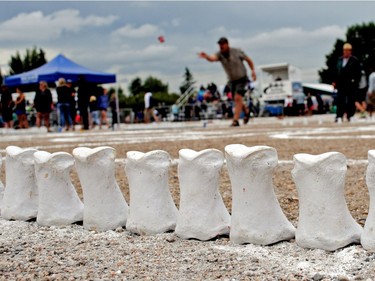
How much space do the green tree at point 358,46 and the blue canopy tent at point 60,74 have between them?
43781 millimetres


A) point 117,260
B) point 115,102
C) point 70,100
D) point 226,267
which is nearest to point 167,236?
point 117,260

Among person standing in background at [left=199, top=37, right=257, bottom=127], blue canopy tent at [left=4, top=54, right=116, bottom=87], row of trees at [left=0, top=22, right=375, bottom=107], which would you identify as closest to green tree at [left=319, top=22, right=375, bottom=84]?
row of trees at [left=0, top=22, right=375, bottom=107]

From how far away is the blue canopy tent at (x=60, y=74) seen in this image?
1950cm

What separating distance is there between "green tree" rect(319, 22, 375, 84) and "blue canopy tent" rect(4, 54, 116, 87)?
144 feet

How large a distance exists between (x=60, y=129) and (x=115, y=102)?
4.67 metres

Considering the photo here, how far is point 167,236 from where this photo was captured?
2457 mm

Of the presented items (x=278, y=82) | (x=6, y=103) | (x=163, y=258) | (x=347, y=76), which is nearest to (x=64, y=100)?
(x=6, y=103)

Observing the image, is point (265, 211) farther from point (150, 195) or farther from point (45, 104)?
point (45, 104)

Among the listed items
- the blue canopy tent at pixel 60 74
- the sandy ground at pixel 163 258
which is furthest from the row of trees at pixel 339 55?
the sandy ground at pixel 163 258

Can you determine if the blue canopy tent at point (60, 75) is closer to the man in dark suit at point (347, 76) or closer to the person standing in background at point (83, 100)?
the person standing in background at point (83, 100)

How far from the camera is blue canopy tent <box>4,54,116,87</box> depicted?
19.5 meters

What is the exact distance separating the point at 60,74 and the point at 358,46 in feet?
157

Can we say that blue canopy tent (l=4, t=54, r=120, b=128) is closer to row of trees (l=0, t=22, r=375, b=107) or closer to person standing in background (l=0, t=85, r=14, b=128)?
person standing in background (l=0, t=85, r=14, b=128)

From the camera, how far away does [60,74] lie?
63.5 feet
